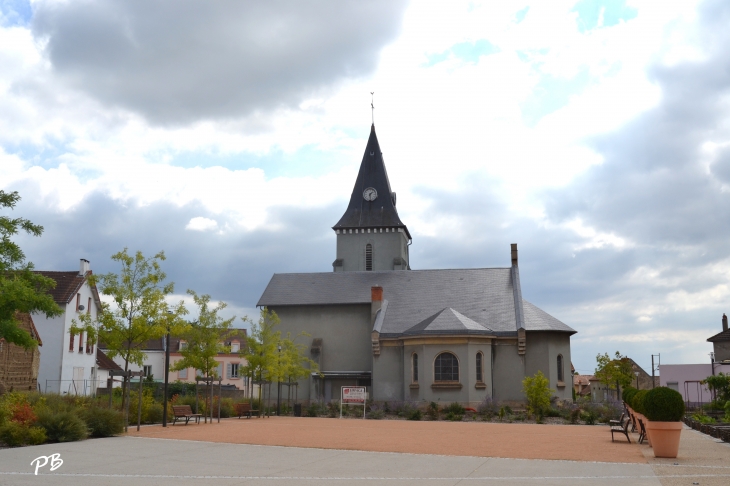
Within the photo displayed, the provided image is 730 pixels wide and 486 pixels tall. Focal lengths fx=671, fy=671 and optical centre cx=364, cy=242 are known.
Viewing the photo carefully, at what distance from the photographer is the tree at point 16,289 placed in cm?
2298

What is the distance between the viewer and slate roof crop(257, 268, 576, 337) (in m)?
45.5

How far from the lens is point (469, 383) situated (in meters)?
41.0

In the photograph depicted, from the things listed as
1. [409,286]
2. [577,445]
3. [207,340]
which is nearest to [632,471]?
[577,445]

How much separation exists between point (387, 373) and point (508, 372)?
26.0 feet

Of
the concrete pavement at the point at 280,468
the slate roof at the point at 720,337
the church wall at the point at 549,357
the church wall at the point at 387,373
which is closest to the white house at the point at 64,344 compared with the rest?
the church wall at the point at 387,373

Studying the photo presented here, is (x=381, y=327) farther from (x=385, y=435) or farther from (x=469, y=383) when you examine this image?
(x=385, y=435)

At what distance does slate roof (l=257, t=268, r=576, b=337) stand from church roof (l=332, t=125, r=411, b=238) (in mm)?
8026

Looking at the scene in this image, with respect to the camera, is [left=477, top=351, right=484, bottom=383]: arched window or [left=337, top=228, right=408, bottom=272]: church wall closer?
[left=477, top=351, right=484, bottom=383]: arched window

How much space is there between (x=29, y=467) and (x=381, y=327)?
112 ft

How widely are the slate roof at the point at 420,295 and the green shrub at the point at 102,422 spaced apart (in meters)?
26.3

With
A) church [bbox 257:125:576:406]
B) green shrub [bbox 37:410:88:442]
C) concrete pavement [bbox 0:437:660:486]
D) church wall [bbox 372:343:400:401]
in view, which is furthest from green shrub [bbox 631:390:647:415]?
church wall [bbox 372:343:400:401]

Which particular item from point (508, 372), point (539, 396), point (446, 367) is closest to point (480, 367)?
point (446, 367)

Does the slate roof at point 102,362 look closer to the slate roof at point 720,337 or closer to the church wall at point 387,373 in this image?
the church wall at point 387,373

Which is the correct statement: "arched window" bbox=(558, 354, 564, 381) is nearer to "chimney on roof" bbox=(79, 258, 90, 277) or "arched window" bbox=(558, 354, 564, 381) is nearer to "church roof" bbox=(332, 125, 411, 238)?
"church roof" bbox=(332, 125, 411, 238)
